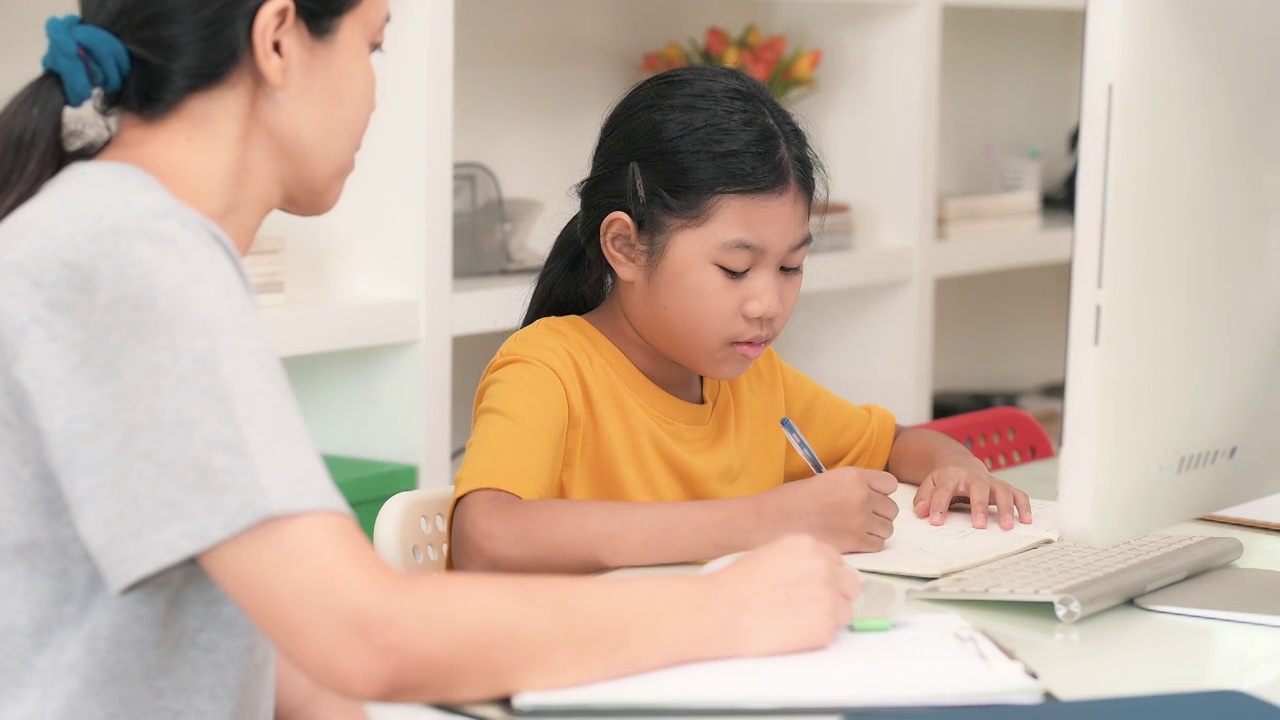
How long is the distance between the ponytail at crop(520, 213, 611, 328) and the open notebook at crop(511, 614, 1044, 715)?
2.45 feet

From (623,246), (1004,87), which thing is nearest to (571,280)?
(623,246)

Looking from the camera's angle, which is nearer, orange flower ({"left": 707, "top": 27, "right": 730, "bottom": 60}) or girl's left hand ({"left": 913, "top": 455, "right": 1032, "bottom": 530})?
girl's left hand ({"left": 913, "top": 455, "right": 1032, "bottom": 530})

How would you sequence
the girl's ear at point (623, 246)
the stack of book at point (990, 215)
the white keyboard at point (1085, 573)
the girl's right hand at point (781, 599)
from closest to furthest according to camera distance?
the girl's right hand at point (781, 599) → the white keyboard at point (1085, 573) → the girl's ear at point (623, 246) → the stack of book at point (990, 215)

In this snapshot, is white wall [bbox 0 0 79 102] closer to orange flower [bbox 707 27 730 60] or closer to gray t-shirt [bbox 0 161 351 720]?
orange flower [bbox 707 27 730 60]

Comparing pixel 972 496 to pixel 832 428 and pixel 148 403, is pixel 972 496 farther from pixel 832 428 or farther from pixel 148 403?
pixel 148 403

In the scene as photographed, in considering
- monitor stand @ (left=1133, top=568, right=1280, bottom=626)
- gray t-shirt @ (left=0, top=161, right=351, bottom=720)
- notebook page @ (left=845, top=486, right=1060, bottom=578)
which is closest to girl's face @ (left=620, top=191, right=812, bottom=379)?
notebook page @ (left=845, top=486, right=1060, bottom=578)

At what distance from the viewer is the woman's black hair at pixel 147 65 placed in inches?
33.6

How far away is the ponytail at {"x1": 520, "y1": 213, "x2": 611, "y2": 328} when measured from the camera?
156 centimetres

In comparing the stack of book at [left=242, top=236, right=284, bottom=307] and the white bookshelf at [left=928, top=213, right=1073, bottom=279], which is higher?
the stack of book at [left=242, top=236, right=284, bottom=307]

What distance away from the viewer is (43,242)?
0.75m

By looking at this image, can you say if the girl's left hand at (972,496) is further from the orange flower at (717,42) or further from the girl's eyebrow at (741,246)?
the orange flower at (717,42)

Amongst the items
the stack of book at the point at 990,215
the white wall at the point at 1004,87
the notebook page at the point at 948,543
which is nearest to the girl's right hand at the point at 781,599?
the notebook page at the point at 948,543

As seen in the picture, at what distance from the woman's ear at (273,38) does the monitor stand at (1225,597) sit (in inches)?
27.6

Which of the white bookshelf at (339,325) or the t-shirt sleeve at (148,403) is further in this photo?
the white bookshelf at (339,325)
